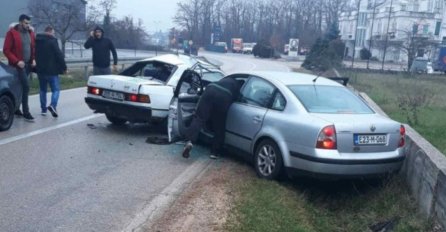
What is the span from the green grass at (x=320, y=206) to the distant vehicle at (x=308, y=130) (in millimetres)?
311

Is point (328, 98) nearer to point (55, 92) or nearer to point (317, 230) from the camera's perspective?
point (317, 230)

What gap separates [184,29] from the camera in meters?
97.0

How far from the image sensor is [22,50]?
948cm

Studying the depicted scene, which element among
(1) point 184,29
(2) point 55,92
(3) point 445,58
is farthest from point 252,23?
(2) point 55,92

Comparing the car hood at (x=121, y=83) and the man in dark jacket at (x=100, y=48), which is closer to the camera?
the car hood at (x=121, y=83)

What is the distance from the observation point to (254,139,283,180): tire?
20.3 ft

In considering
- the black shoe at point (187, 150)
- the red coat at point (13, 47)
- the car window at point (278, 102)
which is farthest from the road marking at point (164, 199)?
the red coat at point (13, 47)

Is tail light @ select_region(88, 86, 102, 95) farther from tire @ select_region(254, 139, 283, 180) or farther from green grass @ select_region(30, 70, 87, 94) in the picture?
green grass @ select_region(30, 70, 87, 94)

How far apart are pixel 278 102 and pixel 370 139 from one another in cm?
134

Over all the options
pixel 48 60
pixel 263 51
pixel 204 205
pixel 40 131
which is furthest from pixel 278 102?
pixel 263 51

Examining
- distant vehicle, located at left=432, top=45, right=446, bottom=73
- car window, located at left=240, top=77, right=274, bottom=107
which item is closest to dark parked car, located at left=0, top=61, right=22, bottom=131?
car window, located at left=240, top=77, right=274, bottom=107

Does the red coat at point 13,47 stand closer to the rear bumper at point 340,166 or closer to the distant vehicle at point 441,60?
the rear bumper at point 340,166

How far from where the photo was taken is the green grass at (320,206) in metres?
4.96

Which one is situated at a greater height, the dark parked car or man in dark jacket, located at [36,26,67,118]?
man in dark jacket, located at [36,26,67,118]
